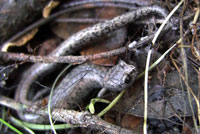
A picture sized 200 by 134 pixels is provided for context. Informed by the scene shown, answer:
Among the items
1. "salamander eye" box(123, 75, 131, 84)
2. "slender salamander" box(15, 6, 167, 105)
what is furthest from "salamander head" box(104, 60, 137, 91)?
"slender salamander" box(15, 6, 167, 105)

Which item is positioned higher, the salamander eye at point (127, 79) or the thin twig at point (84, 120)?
the salamander eye at point (127, 79)

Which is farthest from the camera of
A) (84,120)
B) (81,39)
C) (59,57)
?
(81,39)

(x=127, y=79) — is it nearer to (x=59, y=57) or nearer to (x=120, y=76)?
(x=120, y=76)

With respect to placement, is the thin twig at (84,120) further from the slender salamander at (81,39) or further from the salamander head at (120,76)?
the slender salamander at (81,39)

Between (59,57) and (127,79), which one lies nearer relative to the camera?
(127,79)

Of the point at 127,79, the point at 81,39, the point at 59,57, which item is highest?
the point at 81,39

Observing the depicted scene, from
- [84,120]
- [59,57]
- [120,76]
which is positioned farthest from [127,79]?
[59,57]

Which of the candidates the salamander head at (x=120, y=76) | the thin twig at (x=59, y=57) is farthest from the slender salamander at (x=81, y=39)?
the salamander head at (x=120, y=76)

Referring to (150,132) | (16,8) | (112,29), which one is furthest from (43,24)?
(150,132)

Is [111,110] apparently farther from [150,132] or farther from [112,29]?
[112,29]
